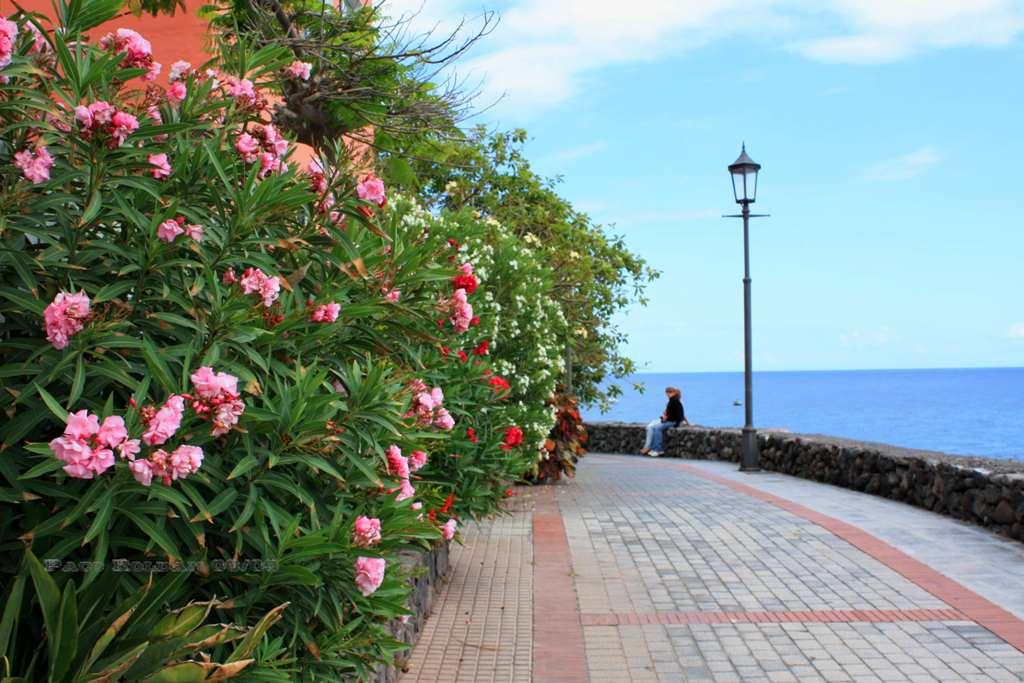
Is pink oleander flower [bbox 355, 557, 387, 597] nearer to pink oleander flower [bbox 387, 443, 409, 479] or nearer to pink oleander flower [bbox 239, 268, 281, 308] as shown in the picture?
pink oleander flower [bbox 387, 443, 409, 479]

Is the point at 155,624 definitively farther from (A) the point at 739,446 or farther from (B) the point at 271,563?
(A) the point at 739,446

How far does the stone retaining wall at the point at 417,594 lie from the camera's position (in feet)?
17.2

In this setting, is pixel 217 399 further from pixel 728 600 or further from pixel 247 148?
pixel 728 600

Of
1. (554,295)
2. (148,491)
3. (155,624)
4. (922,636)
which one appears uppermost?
(554,295)

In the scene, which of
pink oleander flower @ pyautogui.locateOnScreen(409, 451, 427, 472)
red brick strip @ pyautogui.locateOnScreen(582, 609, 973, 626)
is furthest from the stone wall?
pink oleander flower @ pyautogui.locateOnScreen(409, 451, 427, 472)

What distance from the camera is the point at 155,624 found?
11.0 feet

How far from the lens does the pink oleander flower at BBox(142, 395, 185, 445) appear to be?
123 inches

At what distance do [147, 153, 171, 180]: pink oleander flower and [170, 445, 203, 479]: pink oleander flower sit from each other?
3.35 ft

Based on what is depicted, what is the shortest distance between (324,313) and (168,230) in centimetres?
62

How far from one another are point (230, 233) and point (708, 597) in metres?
5.35

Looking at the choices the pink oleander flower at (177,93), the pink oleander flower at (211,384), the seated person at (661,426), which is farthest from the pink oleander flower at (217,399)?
the seated person at (661,426)

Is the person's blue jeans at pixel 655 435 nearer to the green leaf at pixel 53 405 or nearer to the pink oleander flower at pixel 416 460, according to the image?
the pink oleander flower at pixel 416 460

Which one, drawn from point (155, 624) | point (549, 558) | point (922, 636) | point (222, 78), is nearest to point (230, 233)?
point (222, 78)

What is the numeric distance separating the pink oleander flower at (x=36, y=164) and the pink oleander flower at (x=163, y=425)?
36.4 inches
